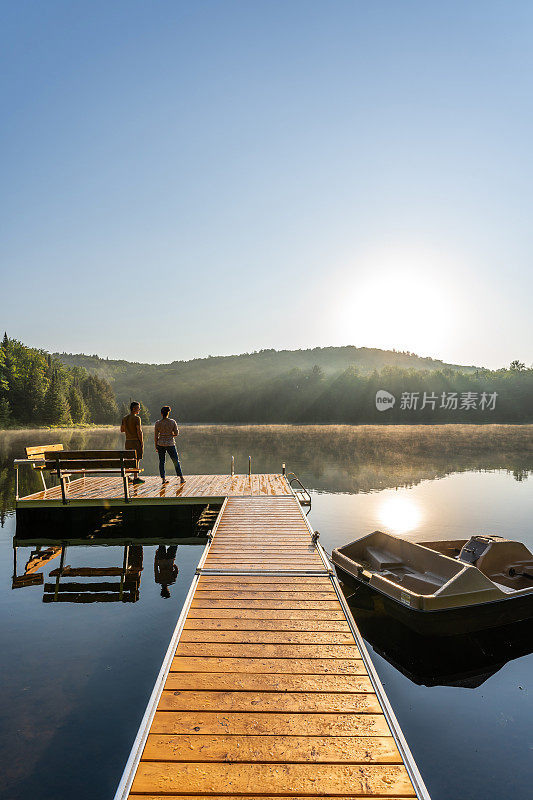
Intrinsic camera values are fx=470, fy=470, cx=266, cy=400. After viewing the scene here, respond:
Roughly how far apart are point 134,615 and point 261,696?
5.64 metres

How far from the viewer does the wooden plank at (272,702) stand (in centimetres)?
410

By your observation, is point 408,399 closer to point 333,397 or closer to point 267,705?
point 333,397

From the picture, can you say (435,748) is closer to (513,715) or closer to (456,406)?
(513,715)

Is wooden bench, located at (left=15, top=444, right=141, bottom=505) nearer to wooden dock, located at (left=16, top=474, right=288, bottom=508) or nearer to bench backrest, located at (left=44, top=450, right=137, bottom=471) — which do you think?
bench backrest, located at (left=44, top=450, right=137, bottom=471)

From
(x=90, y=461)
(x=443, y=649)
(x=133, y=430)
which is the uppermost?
(x=133, y=430)

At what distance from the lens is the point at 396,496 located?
77.4ft

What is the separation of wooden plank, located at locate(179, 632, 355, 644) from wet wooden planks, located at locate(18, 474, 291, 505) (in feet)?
29.6

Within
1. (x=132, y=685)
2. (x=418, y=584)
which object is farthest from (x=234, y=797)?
(x=418, y=584)

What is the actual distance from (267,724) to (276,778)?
1.97ft

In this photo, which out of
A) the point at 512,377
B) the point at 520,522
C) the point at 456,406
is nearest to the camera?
the point at 520,522

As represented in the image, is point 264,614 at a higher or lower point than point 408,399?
lower

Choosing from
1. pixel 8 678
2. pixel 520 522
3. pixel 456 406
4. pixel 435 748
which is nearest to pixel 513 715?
pixel 435 748

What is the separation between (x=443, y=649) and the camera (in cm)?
797

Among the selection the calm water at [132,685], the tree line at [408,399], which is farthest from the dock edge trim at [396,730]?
the tree line at [408,399]
